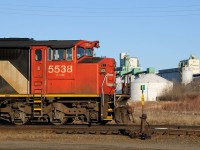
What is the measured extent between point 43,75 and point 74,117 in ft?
8.37

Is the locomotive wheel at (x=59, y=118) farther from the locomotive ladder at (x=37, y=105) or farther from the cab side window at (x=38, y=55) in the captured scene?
the cab side window at (x=38, y=55)

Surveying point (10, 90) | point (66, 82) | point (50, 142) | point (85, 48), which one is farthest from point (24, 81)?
point (50, 142)

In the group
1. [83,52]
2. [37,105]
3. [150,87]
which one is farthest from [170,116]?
[150,87]

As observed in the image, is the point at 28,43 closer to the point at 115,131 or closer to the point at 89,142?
the point at 115,131

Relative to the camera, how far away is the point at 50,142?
14.3 m

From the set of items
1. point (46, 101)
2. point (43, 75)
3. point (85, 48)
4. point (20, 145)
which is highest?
point (85, 48)

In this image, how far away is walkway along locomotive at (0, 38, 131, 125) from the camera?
62.6 ft

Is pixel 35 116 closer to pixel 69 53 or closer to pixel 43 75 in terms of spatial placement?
pixel 43 75

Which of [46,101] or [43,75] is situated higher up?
[43,75]

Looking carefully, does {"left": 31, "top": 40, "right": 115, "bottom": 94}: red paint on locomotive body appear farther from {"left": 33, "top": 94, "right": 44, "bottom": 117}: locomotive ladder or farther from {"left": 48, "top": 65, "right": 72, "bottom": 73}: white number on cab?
{"left": 33, "top": 94, "right": 44, "bottom": 117}: locomotive ladder

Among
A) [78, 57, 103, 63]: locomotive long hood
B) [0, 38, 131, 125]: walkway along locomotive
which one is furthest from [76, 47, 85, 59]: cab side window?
[78, 57, 103, 63]: locomotive long hood

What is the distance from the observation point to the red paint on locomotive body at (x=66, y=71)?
1919cm

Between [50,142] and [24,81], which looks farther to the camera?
[24,81]

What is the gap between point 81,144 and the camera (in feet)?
45.3
